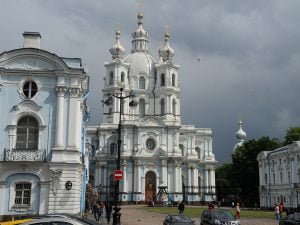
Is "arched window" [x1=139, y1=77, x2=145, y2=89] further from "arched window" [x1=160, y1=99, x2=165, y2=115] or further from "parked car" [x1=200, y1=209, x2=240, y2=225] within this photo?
"parked car" [x1=200, y1=209, x2=240, y2=225]

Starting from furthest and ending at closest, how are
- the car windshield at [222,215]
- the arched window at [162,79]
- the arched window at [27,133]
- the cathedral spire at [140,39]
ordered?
1. the cathedral spire at [140,39]
2. the arched window at [162,79]
3. the arched window at [27,133]
4. the car windshield at [222,215]

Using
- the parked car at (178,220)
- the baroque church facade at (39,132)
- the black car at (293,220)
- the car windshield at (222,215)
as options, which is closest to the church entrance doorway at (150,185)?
the baroque church facade at (39,132)

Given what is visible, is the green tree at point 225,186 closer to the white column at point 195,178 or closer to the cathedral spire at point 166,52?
the white column at point 195,178

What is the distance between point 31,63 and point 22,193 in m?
8.84

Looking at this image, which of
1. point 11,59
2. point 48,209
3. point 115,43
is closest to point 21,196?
point 48,209

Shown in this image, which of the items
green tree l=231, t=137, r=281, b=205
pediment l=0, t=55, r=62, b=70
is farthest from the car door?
green tree l=231, t=137, r=281, b=205

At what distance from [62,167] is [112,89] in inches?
2204

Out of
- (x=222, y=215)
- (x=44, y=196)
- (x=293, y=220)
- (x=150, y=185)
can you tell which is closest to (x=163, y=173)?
(x=150, y=185)

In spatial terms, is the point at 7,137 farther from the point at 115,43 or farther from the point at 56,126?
the point at 115,43

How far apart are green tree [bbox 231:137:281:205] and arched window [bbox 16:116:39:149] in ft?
183

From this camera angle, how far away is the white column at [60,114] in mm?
30266

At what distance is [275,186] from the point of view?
229ft

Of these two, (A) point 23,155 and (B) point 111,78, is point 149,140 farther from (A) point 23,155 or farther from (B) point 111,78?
(A) point 23,155

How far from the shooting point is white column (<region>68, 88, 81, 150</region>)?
100 ft
